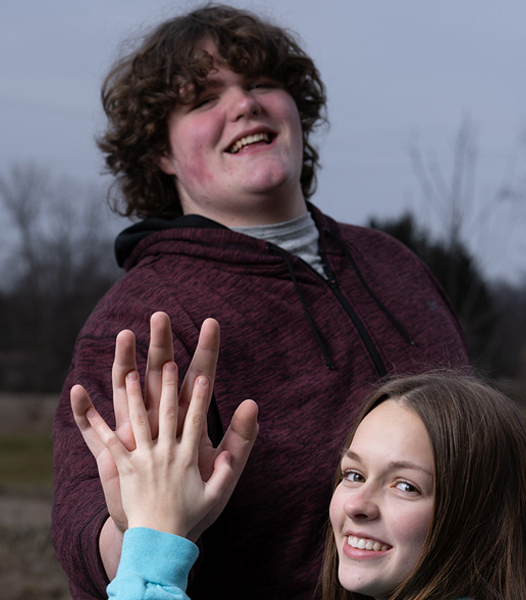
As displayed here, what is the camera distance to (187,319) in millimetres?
2096

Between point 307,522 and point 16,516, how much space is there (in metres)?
5.71

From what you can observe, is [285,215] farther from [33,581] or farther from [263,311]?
[33,581]

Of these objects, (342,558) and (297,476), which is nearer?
(342,558)

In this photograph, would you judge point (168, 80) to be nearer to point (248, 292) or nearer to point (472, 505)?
point (248, 292)

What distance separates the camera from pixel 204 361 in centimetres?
150

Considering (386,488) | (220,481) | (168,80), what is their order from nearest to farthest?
1. (220,481)
2. (386,488)
3. (168,80)

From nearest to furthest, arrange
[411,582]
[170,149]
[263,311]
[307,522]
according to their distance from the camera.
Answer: [411,582]
[307,522]
[263,311]
[170,149]

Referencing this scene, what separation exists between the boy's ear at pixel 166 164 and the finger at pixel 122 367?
1.21 metres

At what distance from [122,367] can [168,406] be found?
0.38 feet

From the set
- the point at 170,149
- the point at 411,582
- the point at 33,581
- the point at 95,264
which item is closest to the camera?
the point at 411,582

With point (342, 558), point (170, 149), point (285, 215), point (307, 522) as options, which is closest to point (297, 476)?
point (307, 522)

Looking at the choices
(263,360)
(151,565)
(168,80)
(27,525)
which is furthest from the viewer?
(27,525)

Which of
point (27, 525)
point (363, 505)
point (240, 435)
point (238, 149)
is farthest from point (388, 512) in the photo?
point (27, 525)

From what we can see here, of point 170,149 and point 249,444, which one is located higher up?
point 170,149
